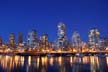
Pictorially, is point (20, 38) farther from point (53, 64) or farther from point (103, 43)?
point (103, 43)

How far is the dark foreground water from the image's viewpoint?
77.8 feet

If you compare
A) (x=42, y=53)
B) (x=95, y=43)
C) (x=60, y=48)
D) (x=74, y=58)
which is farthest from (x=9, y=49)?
(x=95, y=43)

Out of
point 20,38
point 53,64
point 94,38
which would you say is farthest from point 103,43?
point 20,38

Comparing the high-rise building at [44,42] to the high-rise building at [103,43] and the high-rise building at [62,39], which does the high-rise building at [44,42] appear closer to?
the high-rise building at [62,39]

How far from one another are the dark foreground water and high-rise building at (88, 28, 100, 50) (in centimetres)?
131

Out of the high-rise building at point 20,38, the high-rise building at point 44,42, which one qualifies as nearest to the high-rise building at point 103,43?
the high-rise building at point 44,42

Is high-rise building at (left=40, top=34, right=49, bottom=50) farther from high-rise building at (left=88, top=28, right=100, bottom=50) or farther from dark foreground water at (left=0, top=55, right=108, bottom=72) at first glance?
high-rise building at (left=88, top=28, right=100, bottom=50)

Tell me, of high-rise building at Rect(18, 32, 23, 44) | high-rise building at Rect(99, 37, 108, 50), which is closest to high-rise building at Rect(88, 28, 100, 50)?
high-rise building at Rect(99, 37, 108, 50)

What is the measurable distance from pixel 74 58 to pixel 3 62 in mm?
7987

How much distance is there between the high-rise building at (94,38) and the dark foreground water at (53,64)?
1.31 meters

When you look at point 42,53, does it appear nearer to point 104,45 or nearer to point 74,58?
point 74,58

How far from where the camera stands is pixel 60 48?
25.3 metres

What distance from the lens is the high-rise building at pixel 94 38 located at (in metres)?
24.6

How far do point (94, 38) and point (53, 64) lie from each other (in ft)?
17.9
